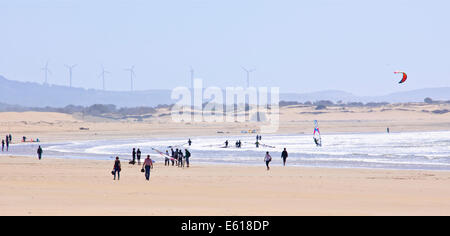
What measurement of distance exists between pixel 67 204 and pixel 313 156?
978 inches

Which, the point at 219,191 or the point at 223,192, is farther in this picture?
the point at 219,191

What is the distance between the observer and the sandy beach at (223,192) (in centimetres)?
1769

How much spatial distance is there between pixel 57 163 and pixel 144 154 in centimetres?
998

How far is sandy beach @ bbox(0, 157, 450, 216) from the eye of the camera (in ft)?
58.0

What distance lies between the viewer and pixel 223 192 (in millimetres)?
21797

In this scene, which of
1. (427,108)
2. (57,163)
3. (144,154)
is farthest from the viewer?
(427,108)

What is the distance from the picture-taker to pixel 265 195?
21.0m
